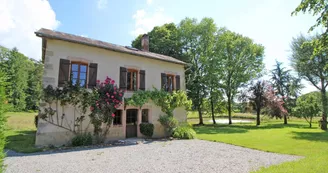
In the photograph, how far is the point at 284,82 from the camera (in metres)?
28.5

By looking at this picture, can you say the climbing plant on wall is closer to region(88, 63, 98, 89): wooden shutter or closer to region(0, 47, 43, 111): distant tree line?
region(88, 63, 98, 89): wooden shutter

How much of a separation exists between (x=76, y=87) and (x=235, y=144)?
8934 mm

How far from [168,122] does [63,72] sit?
274 inches

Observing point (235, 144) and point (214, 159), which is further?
point (235, 144)

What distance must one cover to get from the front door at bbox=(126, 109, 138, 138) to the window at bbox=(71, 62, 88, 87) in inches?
135

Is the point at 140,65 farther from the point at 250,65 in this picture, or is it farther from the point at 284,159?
the point at 250,65

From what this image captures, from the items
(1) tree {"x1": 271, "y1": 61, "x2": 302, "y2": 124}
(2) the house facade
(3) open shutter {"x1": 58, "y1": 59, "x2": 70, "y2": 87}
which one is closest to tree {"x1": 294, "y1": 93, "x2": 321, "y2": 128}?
(1) tree {"x1": 271, "y1": 61, "x2": 302, "y2": 124}

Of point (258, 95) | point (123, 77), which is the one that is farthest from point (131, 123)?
point (258, 95)

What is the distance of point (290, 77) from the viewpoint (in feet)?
93.4

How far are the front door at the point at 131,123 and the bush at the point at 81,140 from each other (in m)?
2.69

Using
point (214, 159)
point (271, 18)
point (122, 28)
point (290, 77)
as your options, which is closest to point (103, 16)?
point (122, 28)

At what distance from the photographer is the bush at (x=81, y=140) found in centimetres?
923

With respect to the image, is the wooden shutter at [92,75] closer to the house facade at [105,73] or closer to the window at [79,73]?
the house facade at [105,73]

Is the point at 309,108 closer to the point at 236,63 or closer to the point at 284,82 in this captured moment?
the point at 236,63
